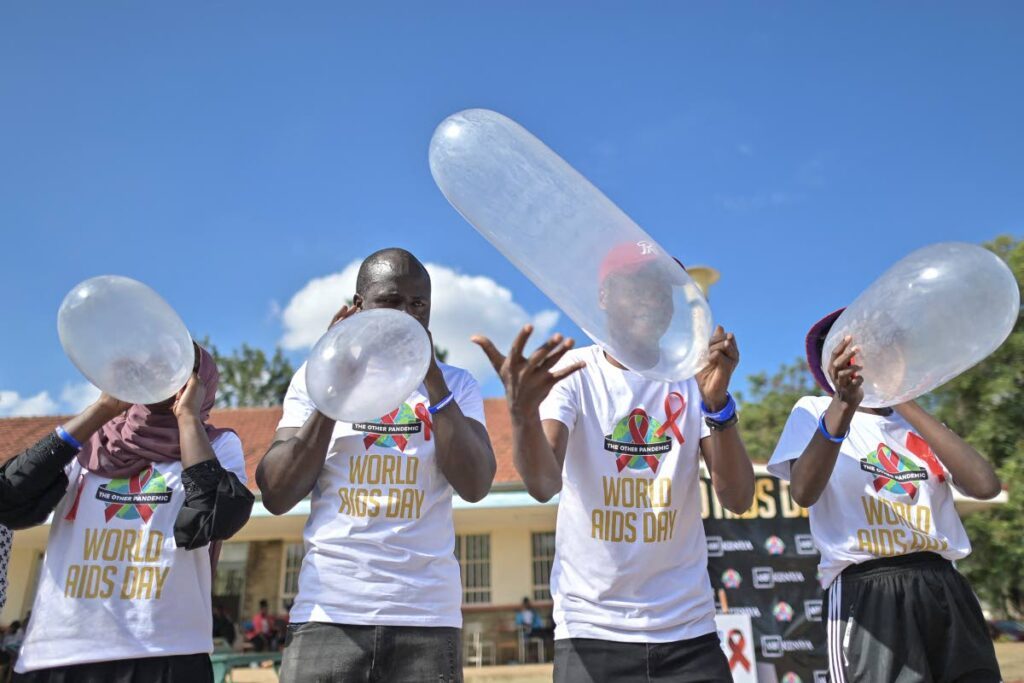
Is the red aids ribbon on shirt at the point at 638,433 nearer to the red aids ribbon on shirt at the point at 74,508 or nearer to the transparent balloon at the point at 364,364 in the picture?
the transparent balloon at the point at 364,364

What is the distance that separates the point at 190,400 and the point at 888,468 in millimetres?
2479

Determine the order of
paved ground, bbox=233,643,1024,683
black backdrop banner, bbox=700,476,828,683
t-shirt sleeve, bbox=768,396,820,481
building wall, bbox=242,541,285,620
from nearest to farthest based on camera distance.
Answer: t-shirt sleeve, bbox=768,396,820,481
black backdrop banner, bbox=700,476,828,683
paved ground, bbox=233,643,1024,683
building wall, bbox=242,541,285,620

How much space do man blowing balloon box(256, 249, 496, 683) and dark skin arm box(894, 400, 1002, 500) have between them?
1601 mm

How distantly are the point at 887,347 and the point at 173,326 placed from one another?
2.27 metres

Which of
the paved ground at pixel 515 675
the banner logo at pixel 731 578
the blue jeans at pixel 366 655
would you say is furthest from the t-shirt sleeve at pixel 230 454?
the paved ground at pixel 515 675

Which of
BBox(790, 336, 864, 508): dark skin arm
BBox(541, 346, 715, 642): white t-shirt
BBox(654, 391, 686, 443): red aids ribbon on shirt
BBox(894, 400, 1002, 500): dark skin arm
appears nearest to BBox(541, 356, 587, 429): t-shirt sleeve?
BBox(541, 346, 715, 642): white t-shirt

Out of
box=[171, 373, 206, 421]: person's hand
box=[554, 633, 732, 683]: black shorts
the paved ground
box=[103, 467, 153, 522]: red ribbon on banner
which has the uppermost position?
box=[171, 373, 206, 421]: person's hand

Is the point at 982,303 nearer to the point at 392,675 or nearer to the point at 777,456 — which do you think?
the point at 777,456

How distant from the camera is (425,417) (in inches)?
102

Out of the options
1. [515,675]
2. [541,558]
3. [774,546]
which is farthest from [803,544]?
[541,558]

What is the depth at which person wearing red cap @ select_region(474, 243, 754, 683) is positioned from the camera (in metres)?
2.07

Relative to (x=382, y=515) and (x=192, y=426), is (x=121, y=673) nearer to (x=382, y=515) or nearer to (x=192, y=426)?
(x=192, y=426)

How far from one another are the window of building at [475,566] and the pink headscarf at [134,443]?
1262 cm

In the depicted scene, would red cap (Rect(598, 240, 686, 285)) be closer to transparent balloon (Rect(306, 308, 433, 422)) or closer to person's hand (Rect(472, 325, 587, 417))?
person's hand (Rect(472, 325, 587, 417))
